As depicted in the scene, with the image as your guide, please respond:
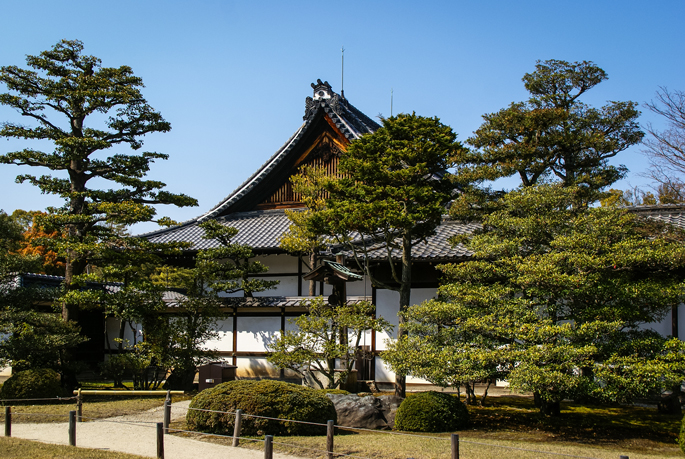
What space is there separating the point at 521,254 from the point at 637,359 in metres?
3.34

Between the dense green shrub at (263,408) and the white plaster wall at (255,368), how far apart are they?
791cm

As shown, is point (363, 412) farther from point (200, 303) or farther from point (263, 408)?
point (200, 303)

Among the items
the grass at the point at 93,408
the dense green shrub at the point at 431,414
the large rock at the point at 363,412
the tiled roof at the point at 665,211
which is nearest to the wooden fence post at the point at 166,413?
the grass at the point at 93,408

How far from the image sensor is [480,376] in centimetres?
1082

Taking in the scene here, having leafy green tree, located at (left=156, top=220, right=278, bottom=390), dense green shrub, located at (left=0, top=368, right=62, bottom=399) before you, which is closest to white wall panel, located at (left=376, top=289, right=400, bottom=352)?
leafy green tree, located at (left=156, top=220, right=278, bottom=390)

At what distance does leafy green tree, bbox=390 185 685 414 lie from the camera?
33.1ft

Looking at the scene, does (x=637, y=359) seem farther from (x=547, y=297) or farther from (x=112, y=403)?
(x=112, y=403)

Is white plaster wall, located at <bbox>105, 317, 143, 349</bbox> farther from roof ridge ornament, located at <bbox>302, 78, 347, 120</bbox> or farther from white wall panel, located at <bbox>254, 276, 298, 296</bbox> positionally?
roof ridge ornament, located at <bbox>302, 78, 347, 120</bbox>

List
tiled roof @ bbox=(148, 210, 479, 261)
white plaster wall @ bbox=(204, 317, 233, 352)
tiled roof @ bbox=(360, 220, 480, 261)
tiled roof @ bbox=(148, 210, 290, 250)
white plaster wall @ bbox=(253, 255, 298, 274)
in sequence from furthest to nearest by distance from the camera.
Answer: tiled roof @ bbox=(148, 210, 290, 250), white plaster wall @ bbox=(253, 255, 298, 274), white plaster wall @ bbox=(204, 317, 233, 352), tiled roof @ bbox=(148, 210, 479, 261), tiled roof @ bbox=(360, 220, 480, 261)

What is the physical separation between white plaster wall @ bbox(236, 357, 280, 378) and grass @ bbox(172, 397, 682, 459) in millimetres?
7381

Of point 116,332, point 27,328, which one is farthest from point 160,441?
point 116,332

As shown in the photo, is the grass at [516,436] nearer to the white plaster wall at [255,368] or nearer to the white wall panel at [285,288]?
the white plaster wall at [255,368]

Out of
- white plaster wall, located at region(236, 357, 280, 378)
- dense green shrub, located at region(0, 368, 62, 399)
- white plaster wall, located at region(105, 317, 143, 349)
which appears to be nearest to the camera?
dense green shrub, located at region(0, 368, 62, 399)

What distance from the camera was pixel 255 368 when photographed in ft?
62.9
